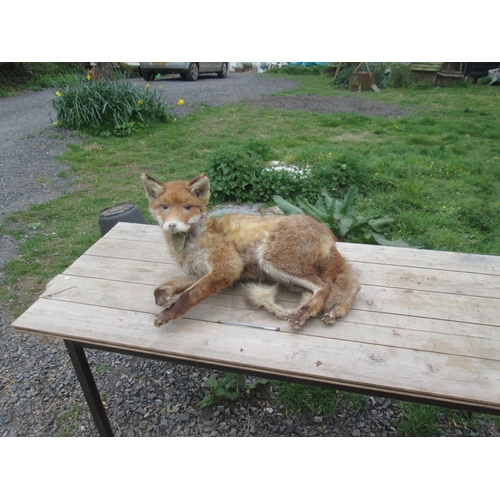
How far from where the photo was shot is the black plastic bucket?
3947mm

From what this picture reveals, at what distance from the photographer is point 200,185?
7.80 feet

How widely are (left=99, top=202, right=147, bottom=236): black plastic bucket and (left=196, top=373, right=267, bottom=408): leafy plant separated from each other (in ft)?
6.76

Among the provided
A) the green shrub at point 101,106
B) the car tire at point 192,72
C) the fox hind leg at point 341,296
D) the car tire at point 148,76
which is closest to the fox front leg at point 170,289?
the fox hind leg at point 341,296

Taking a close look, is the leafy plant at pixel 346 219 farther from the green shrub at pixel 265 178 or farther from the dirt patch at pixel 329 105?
the dirt patch at pixel 329 105

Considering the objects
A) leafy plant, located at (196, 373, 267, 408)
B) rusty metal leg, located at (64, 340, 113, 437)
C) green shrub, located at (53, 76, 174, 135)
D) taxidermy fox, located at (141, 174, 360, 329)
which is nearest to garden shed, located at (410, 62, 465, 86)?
green shrub, located at (53, 76, 174, 135)

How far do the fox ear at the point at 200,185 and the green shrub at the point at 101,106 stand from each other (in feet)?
22.1

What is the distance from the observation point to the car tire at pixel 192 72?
567 inches

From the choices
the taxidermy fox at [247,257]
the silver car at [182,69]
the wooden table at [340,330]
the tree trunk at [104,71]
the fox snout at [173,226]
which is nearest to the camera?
the wooden table at [340,330]

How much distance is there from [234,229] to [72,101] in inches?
305

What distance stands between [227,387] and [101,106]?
774 cm

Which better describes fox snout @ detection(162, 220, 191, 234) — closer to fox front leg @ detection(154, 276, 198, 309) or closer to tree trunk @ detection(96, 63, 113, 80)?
fox front leg @ detection(154, 276, 198, 309)

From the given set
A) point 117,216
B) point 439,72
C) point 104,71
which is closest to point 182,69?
point 104,71

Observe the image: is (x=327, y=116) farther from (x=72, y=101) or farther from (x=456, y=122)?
(x=72, y=101)

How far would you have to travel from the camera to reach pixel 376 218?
467cm
